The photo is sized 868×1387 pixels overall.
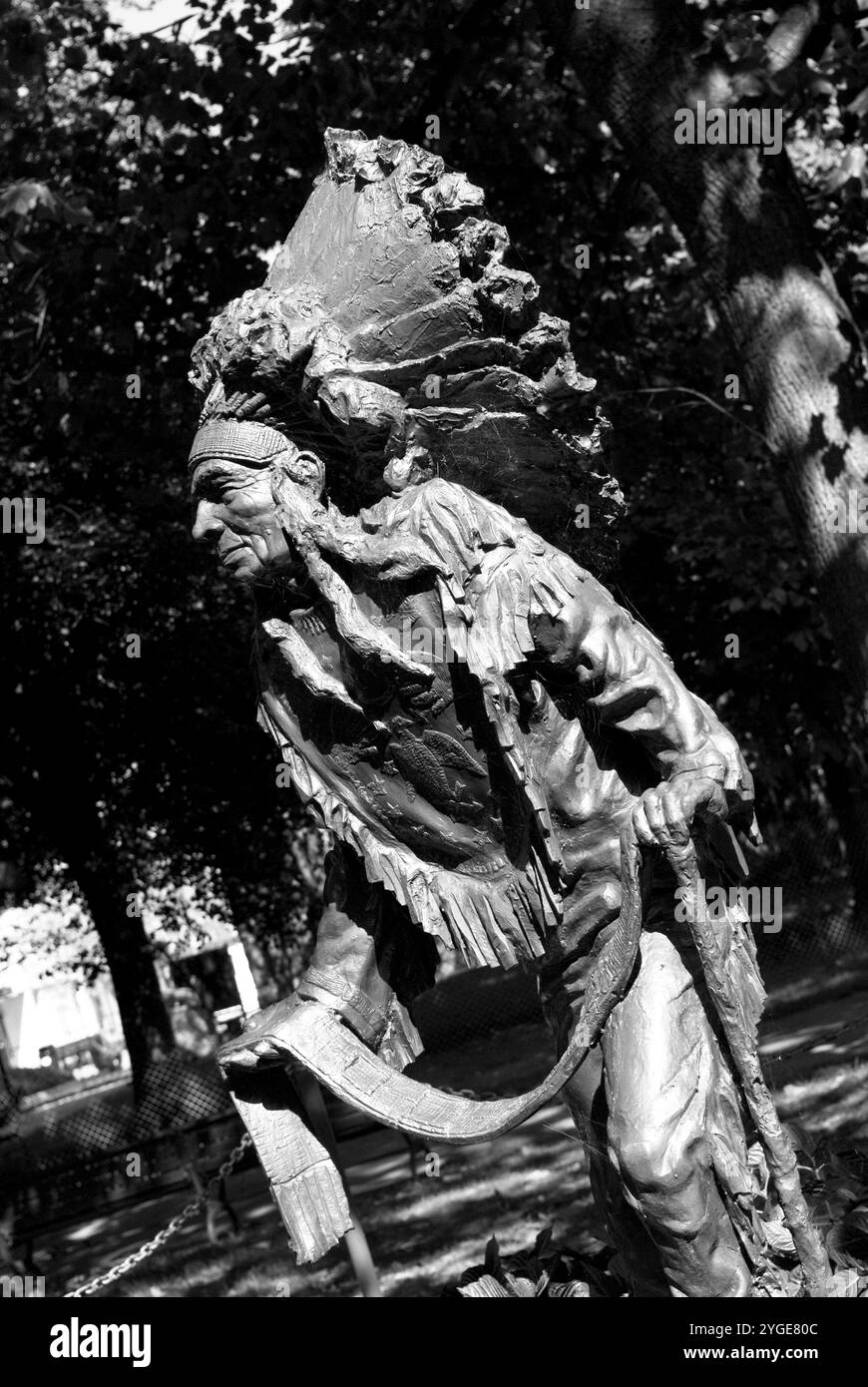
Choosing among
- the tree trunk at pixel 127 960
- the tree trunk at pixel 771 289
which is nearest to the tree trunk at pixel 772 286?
the tree trunk at pixel 771 289

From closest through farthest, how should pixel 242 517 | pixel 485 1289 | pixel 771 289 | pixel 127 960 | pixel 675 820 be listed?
pixel 675 820
pixel 242 517
pixel 485 1289
pixel 771 289
pixel 127 960

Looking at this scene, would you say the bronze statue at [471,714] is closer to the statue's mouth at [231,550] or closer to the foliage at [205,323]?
the statue's mouth at [231,550]

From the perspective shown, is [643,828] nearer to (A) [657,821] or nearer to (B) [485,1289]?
(A) [657,821]

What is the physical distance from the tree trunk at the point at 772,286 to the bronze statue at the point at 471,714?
3215mm

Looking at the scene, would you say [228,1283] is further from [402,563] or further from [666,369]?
[666,369]

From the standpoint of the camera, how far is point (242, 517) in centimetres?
354

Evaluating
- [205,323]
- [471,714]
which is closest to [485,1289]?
[471,714]

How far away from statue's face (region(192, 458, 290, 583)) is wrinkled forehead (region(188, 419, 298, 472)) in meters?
0.02

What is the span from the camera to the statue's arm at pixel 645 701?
3.34 m

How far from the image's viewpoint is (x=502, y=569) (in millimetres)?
3408

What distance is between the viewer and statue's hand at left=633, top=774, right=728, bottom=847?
3.26 metres

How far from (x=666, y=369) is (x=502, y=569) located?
847 centimetres

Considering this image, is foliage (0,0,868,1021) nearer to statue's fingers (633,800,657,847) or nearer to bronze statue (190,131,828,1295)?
bronze statue (190,131,828,1295)

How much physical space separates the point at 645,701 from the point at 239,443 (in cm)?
115
